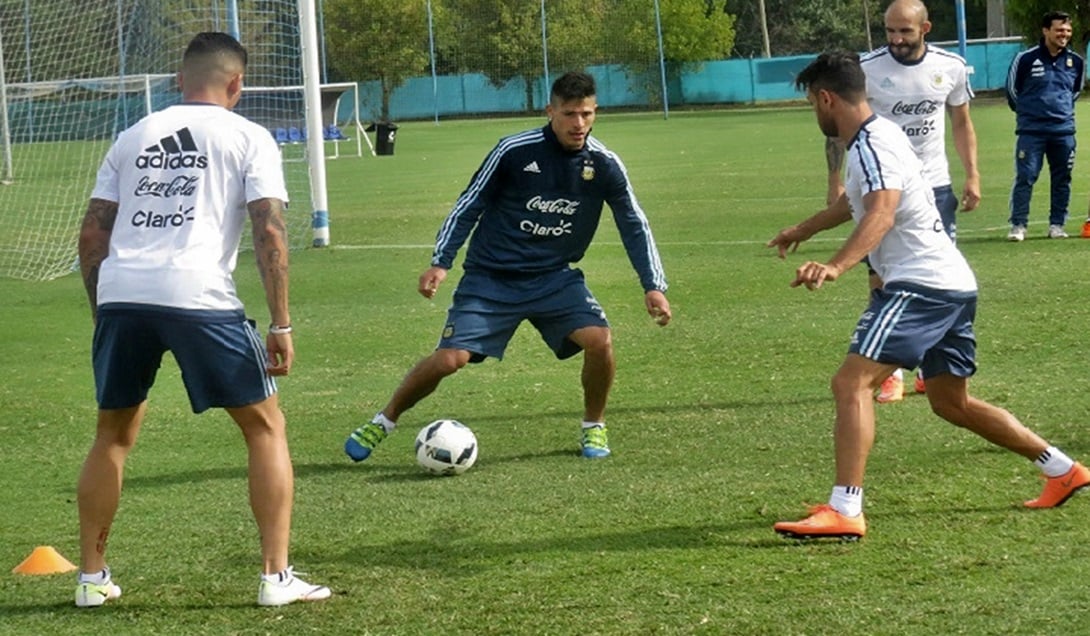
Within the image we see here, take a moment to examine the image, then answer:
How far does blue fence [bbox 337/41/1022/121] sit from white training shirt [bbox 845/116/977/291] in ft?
157

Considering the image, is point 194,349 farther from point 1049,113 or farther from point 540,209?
point 1049,113

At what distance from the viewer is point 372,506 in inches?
290

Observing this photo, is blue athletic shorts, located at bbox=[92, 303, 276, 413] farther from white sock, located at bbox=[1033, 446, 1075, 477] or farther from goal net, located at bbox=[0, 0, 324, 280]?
goal net, located at bbox=[0, 0, 324, 280]

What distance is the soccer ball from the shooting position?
311 inches

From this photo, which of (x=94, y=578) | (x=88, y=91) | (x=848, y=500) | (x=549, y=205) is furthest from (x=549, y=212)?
(x=88, y=91)

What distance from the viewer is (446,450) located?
790 cm

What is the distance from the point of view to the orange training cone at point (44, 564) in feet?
21.1

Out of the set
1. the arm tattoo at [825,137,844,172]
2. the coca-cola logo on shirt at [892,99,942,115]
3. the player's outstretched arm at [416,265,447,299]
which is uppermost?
the coca-cola logo on shirt at [892,99,942,115]

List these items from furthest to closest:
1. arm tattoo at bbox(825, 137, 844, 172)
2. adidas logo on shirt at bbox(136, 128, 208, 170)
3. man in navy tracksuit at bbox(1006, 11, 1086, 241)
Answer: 1. man in navy tracksuit at bbox(1006, 11, 1086, 241)
2. arm tattoo at bbox(825, 137, 844, 172)
3. adidas logo on shirt at bbox(136, 128, 208, 170)

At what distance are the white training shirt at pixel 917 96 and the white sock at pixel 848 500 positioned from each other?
3474 mm

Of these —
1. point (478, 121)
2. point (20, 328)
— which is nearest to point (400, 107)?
point (478, 121)

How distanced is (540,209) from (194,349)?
2929 mm

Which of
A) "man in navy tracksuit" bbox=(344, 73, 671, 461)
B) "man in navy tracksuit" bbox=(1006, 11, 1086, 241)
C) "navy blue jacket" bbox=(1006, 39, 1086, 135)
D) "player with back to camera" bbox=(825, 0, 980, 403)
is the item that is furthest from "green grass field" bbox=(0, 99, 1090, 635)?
"navy blue jacket" bbox=(1006, 39, 1086, 135)

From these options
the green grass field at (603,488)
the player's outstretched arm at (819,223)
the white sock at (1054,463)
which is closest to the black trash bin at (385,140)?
the green grass field at (603,488)
